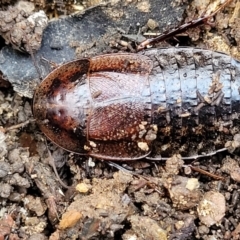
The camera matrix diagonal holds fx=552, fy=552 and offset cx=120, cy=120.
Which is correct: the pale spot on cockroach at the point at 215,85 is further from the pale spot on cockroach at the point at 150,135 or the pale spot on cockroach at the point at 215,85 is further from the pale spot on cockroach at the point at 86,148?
the pale spot on cockroach at the point at 86,148

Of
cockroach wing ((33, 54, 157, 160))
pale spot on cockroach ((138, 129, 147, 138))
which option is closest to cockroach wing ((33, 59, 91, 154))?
cockroach wing ((33, 54, 157, 160))

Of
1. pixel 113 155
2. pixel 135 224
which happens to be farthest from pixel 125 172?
pixel 135 224

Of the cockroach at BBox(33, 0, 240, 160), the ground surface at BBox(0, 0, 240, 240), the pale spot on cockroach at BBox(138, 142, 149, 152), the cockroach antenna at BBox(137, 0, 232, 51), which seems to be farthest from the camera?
the cockroach antenna at BBox(137, 0, 232, 51)

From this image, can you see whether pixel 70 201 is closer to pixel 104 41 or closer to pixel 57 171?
pixel 57 171

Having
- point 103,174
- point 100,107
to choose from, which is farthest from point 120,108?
point 103,174

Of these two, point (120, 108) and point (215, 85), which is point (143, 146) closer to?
point (120, 108)

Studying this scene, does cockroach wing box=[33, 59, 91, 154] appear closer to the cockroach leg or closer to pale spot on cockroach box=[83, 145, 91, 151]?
pale spot on cockroach box=[83, 145, 91, 151]
